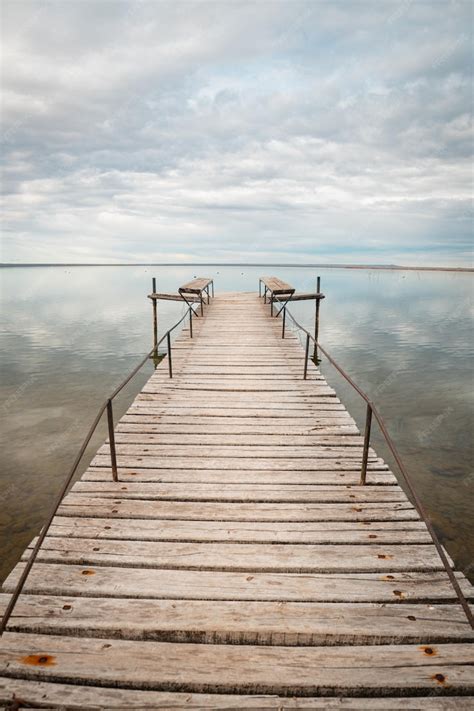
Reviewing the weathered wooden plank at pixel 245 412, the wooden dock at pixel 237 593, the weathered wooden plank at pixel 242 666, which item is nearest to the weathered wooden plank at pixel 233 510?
the wooden dock at pixel 237 593

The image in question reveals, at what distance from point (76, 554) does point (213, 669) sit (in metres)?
1.67

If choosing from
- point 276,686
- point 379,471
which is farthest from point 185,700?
point 379,471

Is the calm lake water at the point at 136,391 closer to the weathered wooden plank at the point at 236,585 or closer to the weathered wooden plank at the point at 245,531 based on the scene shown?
the weathered wooden plank at the point at 245,531

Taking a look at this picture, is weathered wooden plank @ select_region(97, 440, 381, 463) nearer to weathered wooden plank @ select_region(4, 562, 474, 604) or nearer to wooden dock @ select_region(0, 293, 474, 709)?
wooden dock @ select_region(0, 293, 474, 709)

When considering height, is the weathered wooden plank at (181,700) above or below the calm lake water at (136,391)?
above

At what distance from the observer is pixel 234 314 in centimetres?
1711

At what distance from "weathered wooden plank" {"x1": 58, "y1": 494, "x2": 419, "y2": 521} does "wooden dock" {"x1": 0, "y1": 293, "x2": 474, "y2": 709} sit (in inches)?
0.8

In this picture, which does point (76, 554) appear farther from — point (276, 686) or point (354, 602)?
point (354, 602)

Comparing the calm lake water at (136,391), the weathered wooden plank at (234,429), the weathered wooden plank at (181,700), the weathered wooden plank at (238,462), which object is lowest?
the calm lake water at (136,391)

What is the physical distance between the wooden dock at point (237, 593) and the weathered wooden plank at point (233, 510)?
0.8 inches

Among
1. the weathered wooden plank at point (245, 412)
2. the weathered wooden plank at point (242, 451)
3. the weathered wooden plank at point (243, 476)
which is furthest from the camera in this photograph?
the weathered wooden plank at point (245, 412)

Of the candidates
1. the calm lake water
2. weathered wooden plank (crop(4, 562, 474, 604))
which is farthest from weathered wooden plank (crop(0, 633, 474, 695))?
the calm lake water

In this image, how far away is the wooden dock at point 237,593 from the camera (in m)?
2.55

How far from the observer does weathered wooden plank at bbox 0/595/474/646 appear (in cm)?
287
